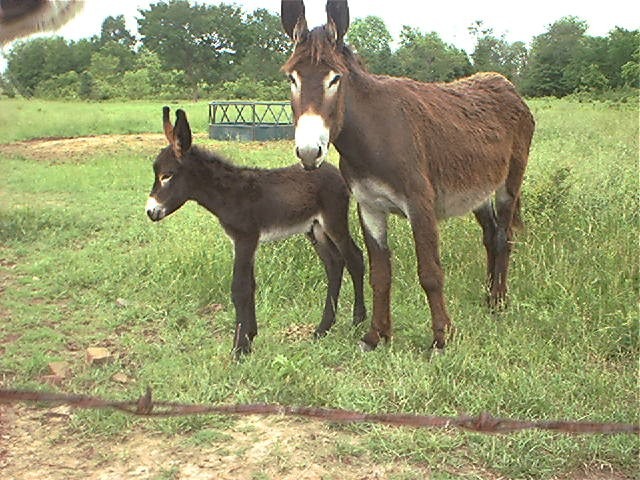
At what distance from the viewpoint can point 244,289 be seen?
13.1 ft

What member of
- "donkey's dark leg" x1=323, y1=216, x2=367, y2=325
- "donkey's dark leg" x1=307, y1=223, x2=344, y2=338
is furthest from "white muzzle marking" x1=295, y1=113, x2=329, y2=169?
"donkey's dark leg" x1=307, y1=223, x2=344, y2=338

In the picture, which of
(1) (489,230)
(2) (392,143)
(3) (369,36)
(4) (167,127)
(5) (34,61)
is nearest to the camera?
(5) (34,61)

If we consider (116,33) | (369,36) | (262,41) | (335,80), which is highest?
(369,36)

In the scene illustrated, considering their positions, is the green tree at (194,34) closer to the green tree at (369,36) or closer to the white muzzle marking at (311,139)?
the green tree at (369,36)

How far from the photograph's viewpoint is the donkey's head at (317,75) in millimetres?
3213

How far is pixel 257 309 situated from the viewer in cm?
463

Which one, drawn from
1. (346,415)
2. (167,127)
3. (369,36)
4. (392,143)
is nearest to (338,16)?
(392,143)

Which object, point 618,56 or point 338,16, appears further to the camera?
point 618,56

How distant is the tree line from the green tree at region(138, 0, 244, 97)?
0.01 m

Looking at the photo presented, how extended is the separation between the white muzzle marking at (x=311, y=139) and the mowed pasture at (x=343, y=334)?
0.99 metres

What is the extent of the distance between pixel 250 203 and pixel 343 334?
992mm

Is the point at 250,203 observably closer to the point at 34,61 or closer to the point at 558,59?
the point at 34,61

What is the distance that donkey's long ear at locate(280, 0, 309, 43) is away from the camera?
135 inches

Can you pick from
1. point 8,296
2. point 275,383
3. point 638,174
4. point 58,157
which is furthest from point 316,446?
point 58,157
